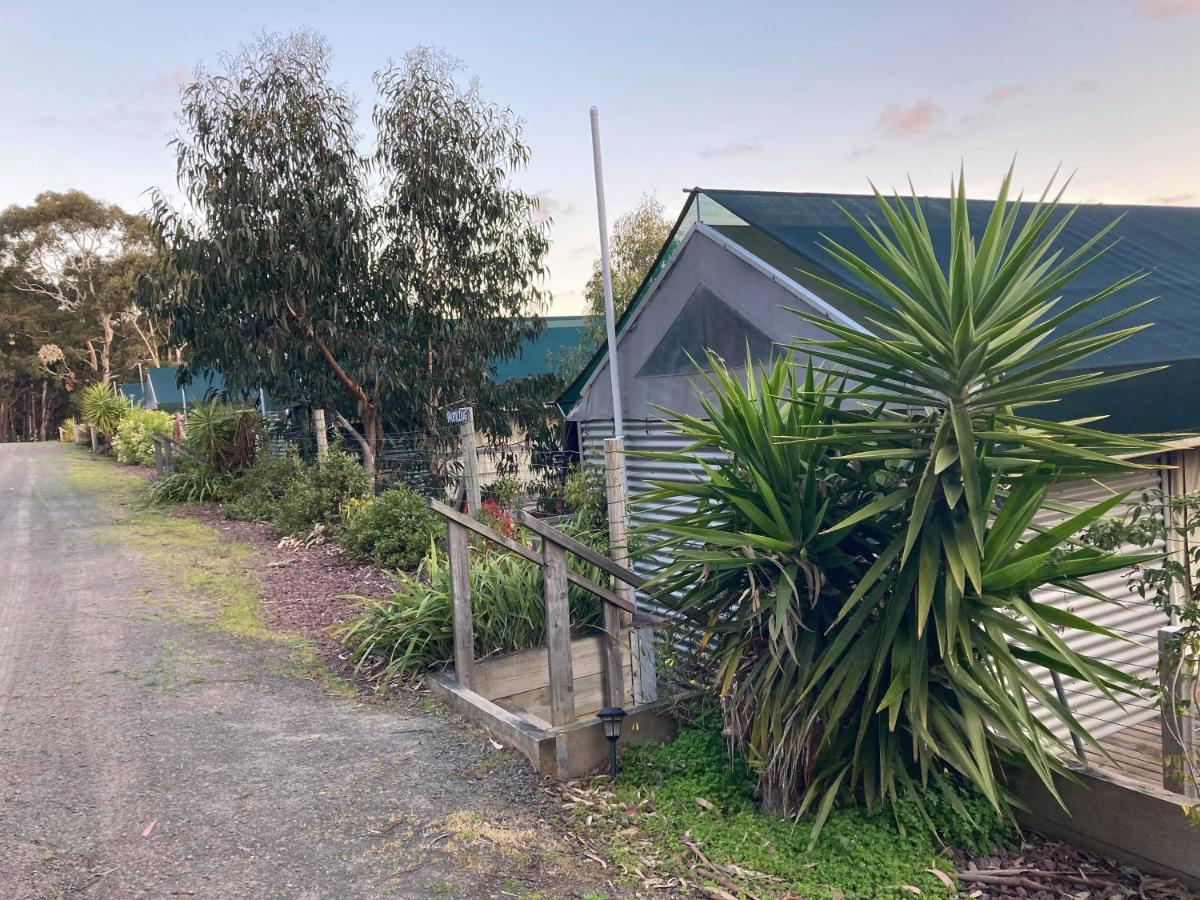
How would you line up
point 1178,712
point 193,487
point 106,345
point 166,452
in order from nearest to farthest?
point 1178,712
point 193,487
point 166,452
point 106,345

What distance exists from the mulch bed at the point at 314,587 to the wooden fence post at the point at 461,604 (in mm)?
1097

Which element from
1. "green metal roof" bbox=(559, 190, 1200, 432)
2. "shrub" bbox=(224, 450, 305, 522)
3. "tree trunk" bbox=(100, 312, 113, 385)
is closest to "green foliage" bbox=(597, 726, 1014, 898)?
"green metal roof" bbox=(559, 190, 1200, 432)

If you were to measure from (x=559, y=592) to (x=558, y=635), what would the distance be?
0.84ft

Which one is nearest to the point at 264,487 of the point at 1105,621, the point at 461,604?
the point at 461,604

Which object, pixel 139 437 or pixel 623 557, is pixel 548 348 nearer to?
pixel 139 437

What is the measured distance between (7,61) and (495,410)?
946 centimetres

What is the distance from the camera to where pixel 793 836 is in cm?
419

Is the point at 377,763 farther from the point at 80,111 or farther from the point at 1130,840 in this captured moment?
the point at 80,111

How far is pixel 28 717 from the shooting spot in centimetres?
588

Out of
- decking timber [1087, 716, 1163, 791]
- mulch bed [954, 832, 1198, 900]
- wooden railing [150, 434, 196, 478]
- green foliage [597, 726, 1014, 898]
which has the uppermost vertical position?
wooden railing [150, 434, 196, 478]

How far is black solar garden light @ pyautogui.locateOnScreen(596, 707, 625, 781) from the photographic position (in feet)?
16.4

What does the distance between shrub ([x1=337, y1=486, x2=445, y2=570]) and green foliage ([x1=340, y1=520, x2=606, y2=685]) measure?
2348 mm

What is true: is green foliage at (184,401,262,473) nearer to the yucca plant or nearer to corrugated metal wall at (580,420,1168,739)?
corrugated metal wall at (580,420,1168,739)

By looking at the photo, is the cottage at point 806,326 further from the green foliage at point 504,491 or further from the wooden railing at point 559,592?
the green foliage at point 504,491
